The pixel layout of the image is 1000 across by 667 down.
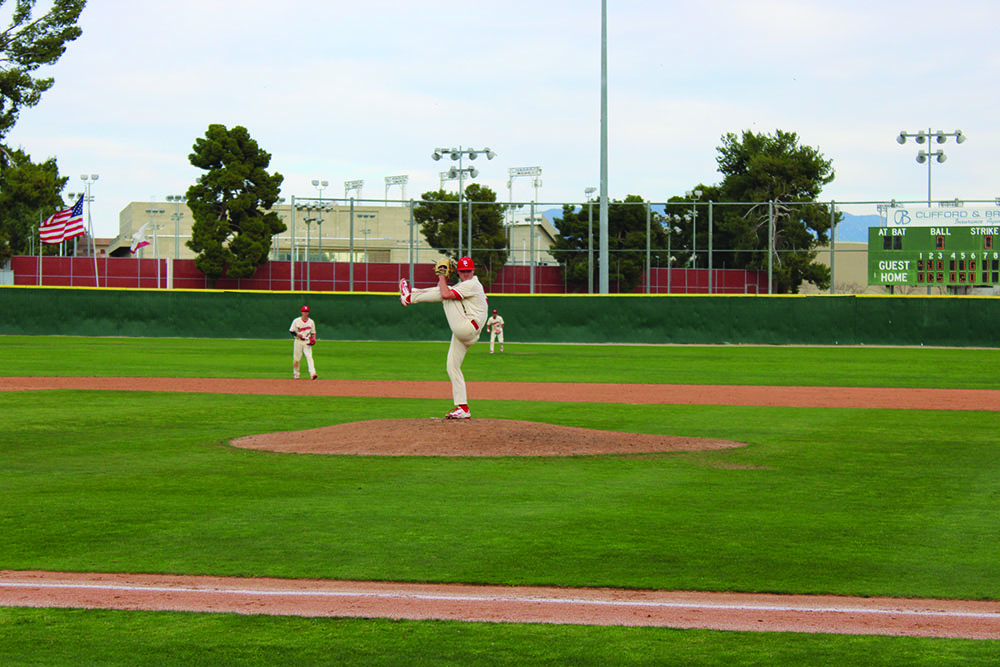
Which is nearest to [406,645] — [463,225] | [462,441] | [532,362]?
[462,441]

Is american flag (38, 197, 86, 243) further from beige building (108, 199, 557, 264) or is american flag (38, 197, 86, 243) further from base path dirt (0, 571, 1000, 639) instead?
base path dirt (0, 571, 1000, 639)

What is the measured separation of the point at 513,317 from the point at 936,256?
664 inches

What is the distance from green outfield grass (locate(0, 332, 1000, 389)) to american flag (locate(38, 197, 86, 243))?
5573mm

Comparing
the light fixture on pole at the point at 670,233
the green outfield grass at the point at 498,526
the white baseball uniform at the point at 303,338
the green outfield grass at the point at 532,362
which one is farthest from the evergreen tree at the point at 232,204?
the green outfield grass at the point at 498,526

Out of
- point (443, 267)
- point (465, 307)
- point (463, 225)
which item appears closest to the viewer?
point (443, 267)

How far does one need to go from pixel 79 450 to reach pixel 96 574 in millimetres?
6263

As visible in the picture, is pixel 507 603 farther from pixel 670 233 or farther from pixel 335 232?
pixel 335 232

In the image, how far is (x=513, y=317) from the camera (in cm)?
4400

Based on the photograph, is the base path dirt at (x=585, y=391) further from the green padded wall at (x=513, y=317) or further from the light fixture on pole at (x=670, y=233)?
the light fixture on pole at (x=670, y=233)

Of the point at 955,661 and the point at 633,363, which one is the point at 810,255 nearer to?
the point at 633,363

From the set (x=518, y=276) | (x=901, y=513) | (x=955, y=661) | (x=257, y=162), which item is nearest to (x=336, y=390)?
(x=901, y=513)

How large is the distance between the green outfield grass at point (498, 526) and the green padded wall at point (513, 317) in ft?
90.4

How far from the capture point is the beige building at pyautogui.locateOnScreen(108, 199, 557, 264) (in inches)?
3118

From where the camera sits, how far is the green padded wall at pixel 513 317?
4325 cm
